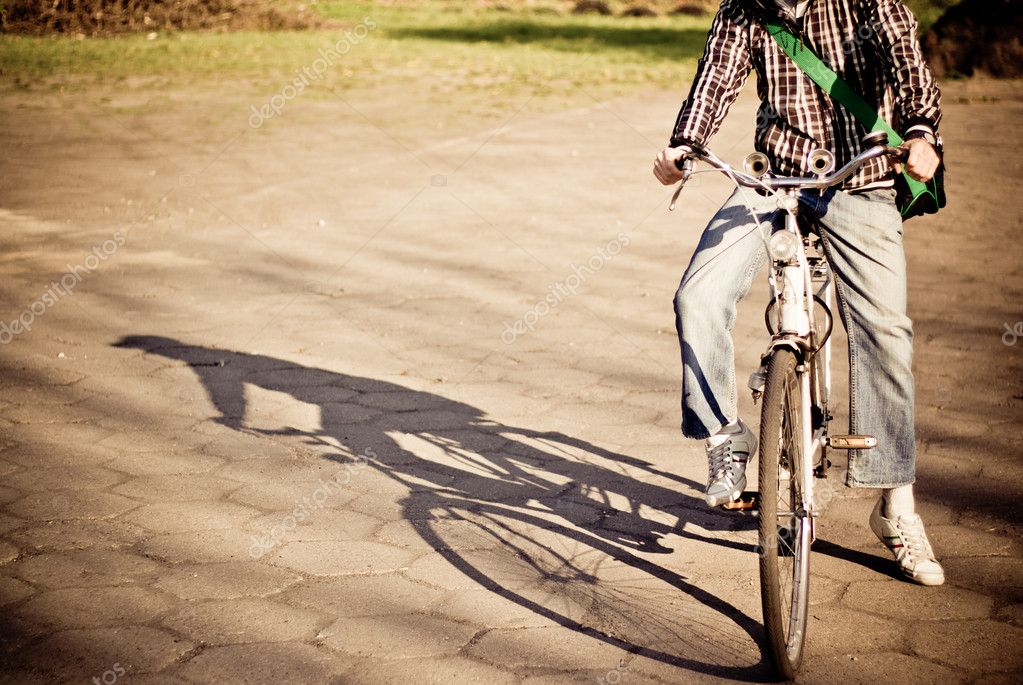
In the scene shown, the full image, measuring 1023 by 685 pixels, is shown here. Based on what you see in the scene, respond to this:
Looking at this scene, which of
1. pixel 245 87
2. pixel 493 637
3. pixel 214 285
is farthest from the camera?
pixel 245 87

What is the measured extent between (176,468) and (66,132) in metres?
7.44

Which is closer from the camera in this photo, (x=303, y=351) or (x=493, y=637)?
(x=493, y=637)

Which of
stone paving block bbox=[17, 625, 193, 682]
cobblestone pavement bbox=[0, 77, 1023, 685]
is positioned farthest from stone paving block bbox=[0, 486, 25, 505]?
stone paving block bbox=[17, 625, 193, 682]

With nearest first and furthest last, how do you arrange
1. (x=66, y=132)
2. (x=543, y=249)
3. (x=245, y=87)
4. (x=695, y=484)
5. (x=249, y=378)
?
(x=695, y=484)
(x=249, y=378)
(x=543, y=249)
(x=66, y=132)
(x=245, y=87)

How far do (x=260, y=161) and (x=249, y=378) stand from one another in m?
4.92

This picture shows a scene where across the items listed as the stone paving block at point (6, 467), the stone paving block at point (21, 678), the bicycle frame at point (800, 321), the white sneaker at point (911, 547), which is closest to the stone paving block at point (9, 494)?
the stone paving block at point (6, 467)

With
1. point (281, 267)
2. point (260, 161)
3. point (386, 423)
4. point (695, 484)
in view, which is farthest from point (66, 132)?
point (695, 484)

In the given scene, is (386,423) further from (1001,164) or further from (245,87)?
(245,87)

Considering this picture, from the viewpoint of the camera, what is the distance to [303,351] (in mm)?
5422

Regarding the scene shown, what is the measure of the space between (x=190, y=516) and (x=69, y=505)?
45cm

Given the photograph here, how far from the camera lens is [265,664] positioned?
2809 millimetres

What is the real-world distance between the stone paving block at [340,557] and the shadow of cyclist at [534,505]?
17cm

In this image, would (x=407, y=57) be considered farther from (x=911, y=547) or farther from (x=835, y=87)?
(x=911, y=547)

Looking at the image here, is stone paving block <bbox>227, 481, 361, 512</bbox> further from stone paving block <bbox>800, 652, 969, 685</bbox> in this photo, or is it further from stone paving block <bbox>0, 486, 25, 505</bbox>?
stone paving block <bbox>800, 652, 969, 685</bbox>
